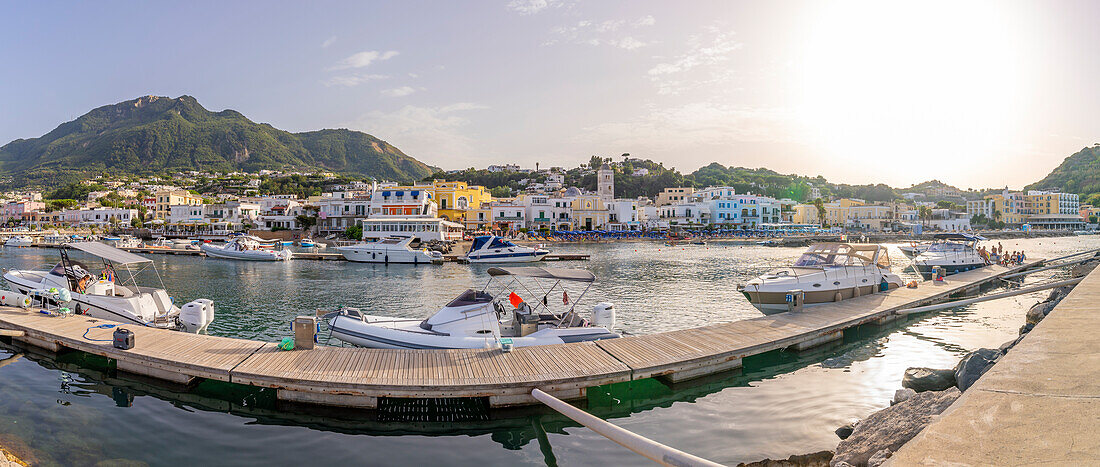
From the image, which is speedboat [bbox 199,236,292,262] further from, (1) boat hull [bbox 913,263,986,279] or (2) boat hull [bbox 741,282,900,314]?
(1) boat hull [bbox 913,263,986,279]

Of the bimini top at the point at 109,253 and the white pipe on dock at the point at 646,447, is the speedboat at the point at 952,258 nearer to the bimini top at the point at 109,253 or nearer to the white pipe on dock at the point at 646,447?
the white pipe on dock at the point at 646,447

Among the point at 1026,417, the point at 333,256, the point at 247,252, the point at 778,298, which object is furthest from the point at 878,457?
the point at 247,252

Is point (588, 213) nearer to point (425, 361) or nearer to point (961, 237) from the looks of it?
point (961, 237)

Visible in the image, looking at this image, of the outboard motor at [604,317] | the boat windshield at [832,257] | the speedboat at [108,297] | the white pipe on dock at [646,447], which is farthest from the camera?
the boat windshield at [832,257]

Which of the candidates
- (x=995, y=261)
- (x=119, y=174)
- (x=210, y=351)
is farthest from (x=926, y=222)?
(x=119, y=174)

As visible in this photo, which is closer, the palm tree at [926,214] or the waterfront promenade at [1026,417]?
the waterfront promenade at [1026,417]

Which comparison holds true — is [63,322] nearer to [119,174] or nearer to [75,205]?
[75,205]

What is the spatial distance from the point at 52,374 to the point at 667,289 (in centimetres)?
2356

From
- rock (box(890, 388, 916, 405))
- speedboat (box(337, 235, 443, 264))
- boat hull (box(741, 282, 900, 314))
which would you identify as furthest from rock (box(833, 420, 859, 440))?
speedboat (box(337, 235, 443, 264))

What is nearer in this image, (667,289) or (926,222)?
(667,289)

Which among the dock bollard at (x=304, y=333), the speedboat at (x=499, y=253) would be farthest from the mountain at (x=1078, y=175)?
the dock bollard at (x=304, y=333)

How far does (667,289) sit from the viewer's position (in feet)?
91.5

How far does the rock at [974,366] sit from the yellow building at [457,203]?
69129mm

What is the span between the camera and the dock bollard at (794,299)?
16.8 m
